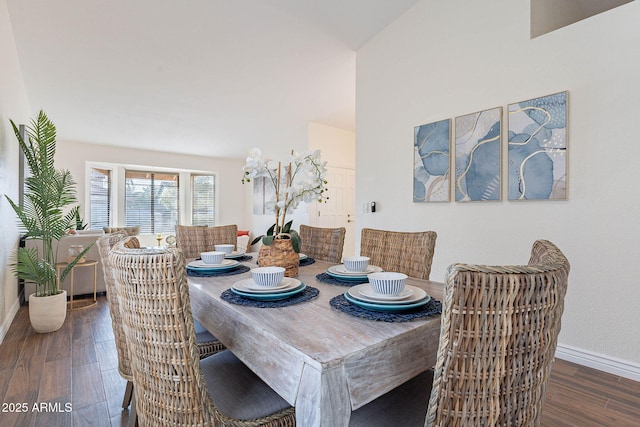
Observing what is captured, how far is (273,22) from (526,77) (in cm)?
233

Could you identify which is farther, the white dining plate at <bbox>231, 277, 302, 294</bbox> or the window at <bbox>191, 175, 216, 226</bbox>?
the window at <bbox>191, 175, 216, 226</bbox>

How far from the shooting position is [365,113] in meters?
3.58

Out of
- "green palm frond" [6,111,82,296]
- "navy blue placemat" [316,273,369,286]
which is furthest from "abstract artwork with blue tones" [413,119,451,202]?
"green palm frond" [6,111,82,296]

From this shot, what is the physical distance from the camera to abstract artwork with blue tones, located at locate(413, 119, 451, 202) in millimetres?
2768

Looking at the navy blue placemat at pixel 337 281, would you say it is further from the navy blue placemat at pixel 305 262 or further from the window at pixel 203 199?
the window at pixel 203 199

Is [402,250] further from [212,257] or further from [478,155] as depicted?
[478,155]

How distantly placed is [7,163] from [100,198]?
12.5 ft

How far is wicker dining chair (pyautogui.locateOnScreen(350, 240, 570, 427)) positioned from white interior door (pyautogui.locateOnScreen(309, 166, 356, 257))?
4.66 m

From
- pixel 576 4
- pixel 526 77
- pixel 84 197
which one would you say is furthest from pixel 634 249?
pixel 84 197

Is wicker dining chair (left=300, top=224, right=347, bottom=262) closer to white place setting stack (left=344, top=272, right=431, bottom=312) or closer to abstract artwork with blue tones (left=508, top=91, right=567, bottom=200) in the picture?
white place setting stack (left=344, top=272, right=431, bottom=312)

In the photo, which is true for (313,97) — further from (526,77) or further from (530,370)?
(530,370)

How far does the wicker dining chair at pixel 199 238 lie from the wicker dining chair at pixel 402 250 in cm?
109

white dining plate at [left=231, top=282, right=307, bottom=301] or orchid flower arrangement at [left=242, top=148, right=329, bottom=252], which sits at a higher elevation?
orchid flower arrangement at [left=242, top=148, right=329, bottom=252]

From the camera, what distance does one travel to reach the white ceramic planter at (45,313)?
252 cm
